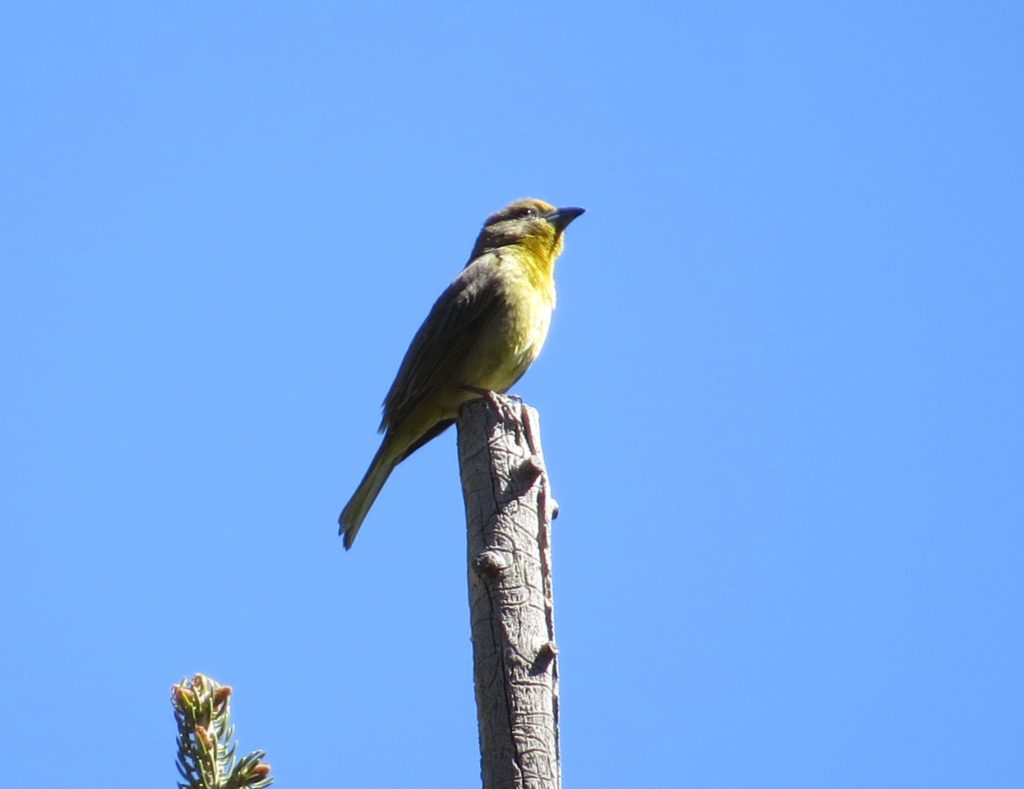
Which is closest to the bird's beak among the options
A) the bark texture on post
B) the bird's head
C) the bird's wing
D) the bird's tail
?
the bird's head

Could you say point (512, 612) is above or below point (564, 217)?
below

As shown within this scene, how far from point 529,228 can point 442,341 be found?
140 centimetres

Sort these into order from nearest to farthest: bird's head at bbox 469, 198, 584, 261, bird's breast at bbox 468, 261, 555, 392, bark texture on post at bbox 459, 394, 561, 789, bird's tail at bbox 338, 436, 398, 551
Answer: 1. bark texture on post at bbox 459, 394, 561, 789
2. bird's tail at bbox 338, 436, 398, 551
3. bird's breast at bbox 468, 261, 555, 392
4. bird's head at bbox 469, 198, 584, 261

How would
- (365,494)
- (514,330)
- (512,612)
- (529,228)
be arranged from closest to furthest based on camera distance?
(512,612) → (365,494) → (514,330) → (529,228)

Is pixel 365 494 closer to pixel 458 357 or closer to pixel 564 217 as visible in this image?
pixel 458 357

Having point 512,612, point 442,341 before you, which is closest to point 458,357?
point 442,341

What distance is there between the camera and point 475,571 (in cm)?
392

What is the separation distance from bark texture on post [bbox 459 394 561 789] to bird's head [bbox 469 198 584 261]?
11.6 feet

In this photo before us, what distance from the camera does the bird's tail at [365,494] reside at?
670 centimetres

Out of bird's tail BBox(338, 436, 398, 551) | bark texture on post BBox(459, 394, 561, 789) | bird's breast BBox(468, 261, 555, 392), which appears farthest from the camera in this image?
bird's breast BBox(468, 261, 555, 392)

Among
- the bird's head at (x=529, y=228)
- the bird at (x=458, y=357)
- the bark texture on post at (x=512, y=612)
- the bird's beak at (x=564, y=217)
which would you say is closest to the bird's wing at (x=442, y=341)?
the bird at (x=458, y=357)

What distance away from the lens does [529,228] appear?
7.97 meters

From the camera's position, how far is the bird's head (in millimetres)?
7891

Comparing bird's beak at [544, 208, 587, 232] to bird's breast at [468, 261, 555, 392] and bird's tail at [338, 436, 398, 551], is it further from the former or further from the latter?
bird's tail at [338, 436, 398, 551]
